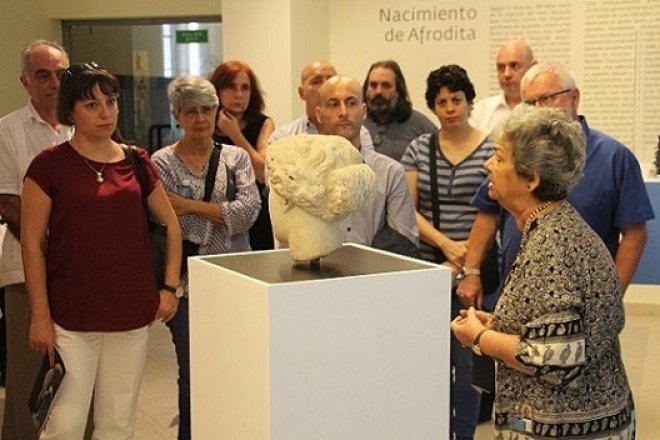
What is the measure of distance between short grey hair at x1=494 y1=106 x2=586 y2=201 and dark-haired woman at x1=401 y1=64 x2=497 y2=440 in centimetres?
139

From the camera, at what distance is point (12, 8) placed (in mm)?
7898

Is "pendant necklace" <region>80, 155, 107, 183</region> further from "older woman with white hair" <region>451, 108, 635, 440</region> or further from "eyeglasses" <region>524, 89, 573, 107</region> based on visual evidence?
"eyeglasses" <region>524, 89, 573, 107</region>

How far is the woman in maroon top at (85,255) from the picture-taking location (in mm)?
3035

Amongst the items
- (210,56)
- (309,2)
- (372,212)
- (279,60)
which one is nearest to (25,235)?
(372,212)

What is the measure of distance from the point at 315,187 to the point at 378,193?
0.95 metres

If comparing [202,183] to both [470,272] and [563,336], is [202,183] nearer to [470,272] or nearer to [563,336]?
[470,272]

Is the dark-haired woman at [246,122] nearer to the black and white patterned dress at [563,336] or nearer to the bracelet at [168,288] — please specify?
the bracelet at [168,288]

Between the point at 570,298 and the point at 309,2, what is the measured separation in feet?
17.1

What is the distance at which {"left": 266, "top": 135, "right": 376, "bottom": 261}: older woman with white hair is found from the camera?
2.38m

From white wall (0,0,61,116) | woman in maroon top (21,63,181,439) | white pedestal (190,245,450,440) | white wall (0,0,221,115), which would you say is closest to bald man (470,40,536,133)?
woman in maroon top (21,63,181,439)

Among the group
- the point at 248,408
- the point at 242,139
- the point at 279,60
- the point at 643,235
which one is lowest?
the point at 248,408

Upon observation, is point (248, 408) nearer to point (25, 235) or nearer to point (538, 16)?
point (25, 235)

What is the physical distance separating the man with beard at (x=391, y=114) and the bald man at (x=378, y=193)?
1327 millimetres

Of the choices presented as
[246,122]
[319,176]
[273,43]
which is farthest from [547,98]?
[273,43]
